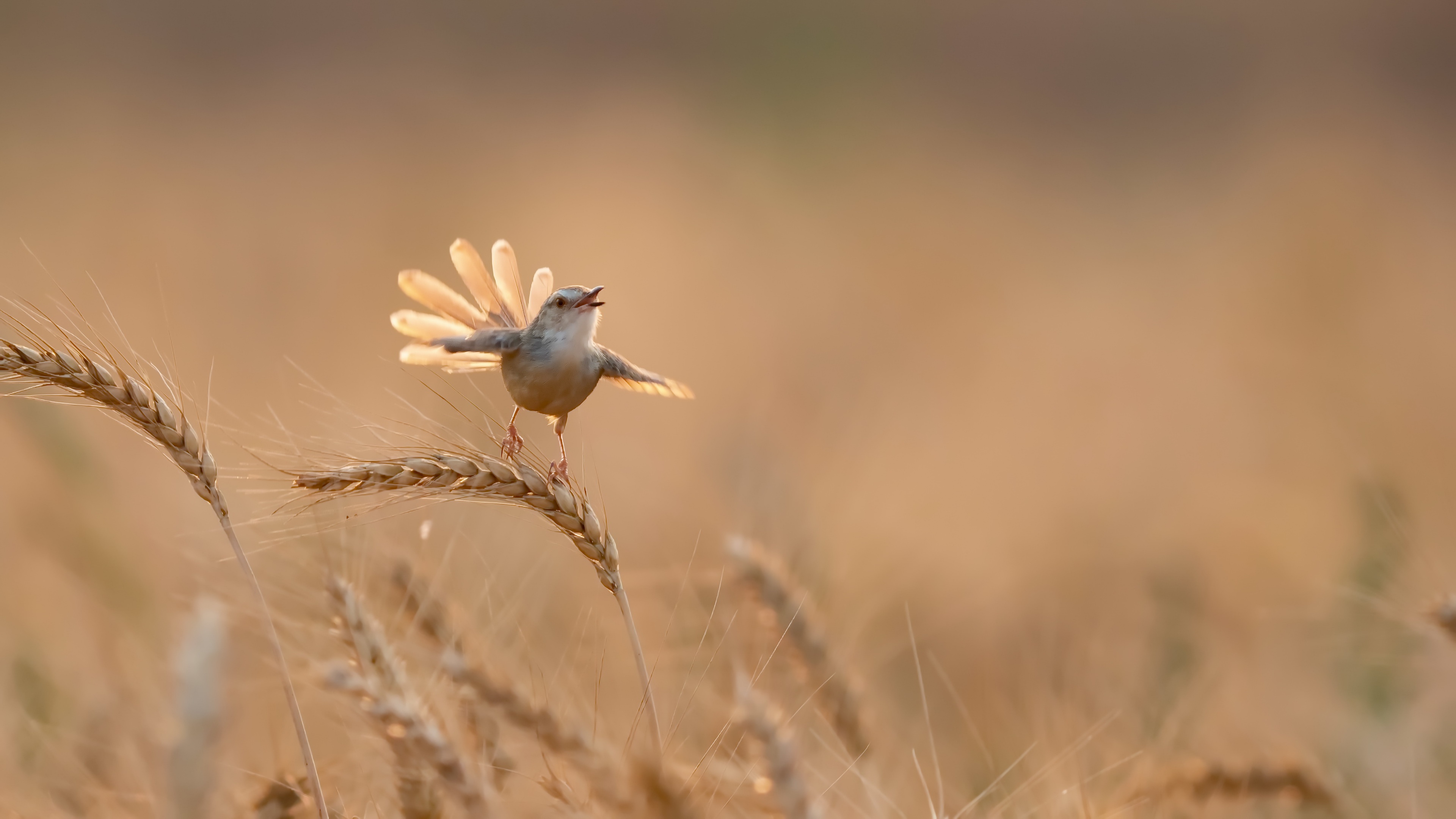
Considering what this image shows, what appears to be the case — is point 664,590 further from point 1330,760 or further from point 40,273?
point 40,273

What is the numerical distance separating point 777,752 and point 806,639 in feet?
3.46

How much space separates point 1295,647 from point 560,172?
30.1ft

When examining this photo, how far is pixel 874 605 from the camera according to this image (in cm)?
352

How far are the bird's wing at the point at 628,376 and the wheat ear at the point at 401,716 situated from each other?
0.74 meters

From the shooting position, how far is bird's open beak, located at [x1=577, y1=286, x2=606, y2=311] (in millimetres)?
2273

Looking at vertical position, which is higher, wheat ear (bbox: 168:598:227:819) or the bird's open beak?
the bird's open beak

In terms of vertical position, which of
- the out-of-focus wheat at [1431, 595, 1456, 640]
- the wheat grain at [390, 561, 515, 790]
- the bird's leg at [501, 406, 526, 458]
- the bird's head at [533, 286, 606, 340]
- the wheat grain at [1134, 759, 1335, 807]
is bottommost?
the wheat grain at [1134, 759, 1335, 807]

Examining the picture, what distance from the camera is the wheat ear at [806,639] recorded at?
249cm

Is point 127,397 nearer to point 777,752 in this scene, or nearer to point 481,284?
point 481,284

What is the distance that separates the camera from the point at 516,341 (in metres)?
2.14

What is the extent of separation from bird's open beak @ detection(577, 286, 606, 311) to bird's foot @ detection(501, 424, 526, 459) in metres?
0.34

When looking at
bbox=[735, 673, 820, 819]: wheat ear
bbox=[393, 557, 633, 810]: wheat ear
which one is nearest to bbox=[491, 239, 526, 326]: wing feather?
bbox=[393, 557, 633, 810]: wheat ear

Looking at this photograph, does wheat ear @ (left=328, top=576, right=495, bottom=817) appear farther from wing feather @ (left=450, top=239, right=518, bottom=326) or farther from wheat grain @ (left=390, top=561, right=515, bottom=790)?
wing feather @ (left=450, top=239, right=518, bottom=326)

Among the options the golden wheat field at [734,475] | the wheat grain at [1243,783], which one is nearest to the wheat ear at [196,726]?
the golden wheat field at [734,475]
